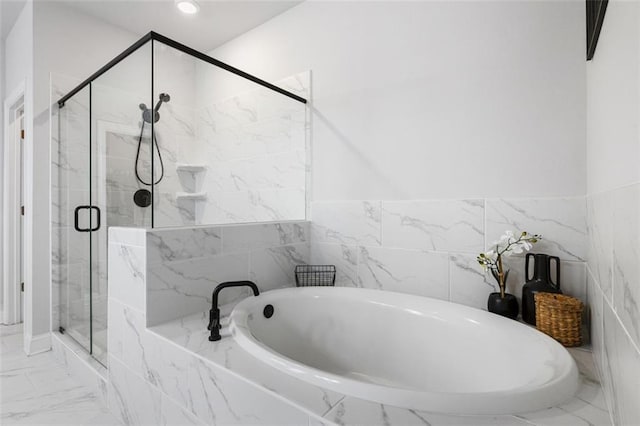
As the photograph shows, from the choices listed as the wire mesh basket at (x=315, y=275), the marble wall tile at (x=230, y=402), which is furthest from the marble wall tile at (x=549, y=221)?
the marble wall tile at (x=230, y=402)

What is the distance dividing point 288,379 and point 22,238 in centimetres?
324

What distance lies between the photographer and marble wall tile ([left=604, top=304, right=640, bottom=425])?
0.51 m

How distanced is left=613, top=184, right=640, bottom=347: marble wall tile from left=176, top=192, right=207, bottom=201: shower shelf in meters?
1.60

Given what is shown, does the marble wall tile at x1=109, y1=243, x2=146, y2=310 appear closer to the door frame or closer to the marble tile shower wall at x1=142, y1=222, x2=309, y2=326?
the marble tile shower wall at x1=142, y1=222, x2=309, y2=326

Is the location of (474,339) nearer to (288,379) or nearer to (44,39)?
(288,379)

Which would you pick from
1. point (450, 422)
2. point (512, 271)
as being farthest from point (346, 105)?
point (450, 422)

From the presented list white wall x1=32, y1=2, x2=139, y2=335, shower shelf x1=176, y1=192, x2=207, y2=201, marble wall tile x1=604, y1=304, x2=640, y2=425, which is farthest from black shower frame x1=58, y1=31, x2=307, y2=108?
marble wall tile x1=604, y1=304, x2=640, y2=425

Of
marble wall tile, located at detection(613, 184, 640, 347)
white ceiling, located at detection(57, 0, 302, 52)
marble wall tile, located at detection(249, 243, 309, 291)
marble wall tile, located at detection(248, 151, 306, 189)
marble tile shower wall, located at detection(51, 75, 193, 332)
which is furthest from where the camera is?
white ceiling, located at detection(57, 0, 302, 52)

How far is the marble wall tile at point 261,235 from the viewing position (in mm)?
1685

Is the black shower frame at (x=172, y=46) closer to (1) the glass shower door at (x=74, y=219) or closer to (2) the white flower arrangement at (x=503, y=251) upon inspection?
(1) the glass shower door at (x=74, y=219)

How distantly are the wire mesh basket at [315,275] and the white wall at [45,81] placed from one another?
6.18 feet

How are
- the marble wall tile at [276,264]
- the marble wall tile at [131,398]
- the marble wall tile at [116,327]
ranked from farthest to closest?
the marble wall tile at [276,264]
the marble wall tile at [116,327]
the marble wall tile at [131,398]

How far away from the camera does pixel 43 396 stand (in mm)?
1768

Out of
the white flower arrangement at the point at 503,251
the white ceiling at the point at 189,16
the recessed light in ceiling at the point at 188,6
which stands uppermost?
the white ceiling at the point at 189,16
